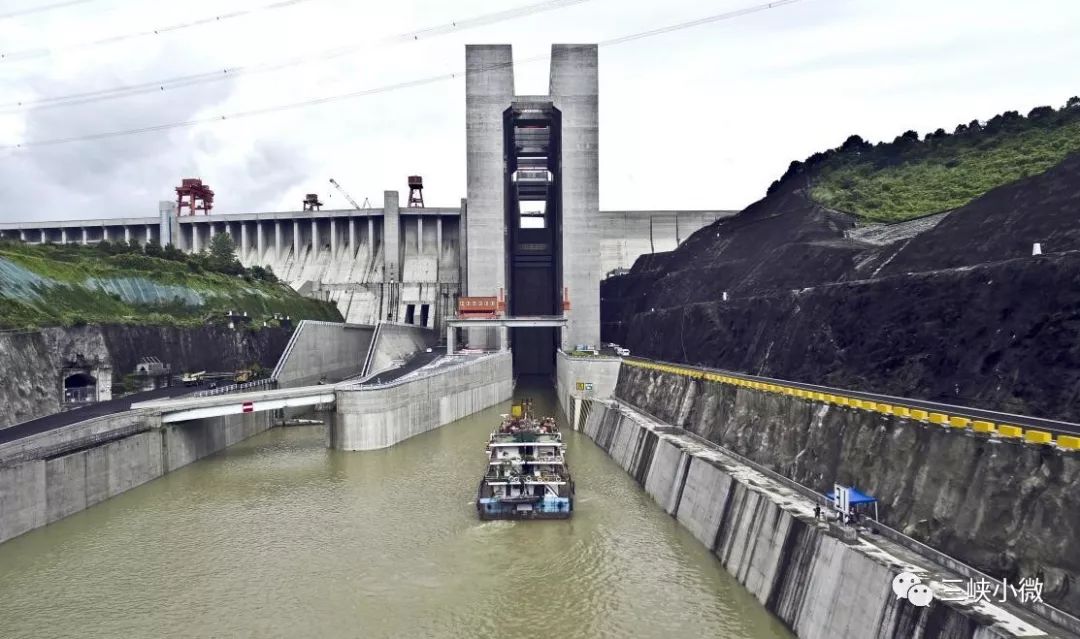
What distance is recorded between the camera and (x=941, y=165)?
59.0 metres

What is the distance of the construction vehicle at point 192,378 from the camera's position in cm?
5209

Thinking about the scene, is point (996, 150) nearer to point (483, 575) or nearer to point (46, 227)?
point (483, 575)

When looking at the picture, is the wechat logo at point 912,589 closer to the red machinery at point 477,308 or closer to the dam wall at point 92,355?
the dam wall at point 92,355

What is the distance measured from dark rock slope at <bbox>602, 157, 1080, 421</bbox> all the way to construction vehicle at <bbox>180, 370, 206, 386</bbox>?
143ft

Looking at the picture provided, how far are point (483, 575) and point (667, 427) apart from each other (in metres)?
17.7

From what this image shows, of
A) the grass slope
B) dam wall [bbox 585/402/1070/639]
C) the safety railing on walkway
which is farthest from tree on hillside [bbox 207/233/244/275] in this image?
the grass slope

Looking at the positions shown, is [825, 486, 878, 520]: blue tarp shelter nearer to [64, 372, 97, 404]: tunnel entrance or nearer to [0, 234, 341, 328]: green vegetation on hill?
[0, 234, 341, 328]: green vegetation on hill

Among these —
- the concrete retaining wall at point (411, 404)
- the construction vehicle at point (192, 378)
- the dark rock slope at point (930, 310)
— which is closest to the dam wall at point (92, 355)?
the construction vehicle at point (192, 378)

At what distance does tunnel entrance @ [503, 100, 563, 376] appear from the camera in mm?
92750

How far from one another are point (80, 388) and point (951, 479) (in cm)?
4988

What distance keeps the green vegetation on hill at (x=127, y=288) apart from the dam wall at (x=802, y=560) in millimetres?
41249

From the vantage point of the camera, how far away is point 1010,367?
20.8 m

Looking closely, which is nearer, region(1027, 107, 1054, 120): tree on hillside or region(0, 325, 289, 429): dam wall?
region(0, 325, 289, 429): dam wall

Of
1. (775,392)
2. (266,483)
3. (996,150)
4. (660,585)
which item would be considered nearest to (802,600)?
(660,585)
